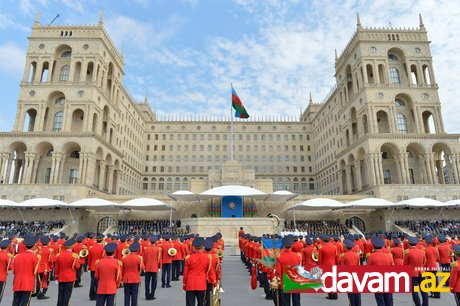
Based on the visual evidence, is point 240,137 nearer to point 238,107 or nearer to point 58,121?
point 238,107

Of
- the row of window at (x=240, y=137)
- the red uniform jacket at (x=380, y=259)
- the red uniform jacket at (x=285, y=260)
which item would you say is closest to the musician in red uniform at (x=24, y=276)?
the red uniform jacket at (x=285, y=260)

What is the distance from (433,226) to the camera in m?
34.5

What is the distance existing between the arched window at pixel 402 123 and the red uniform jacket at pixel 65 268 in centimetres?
5367

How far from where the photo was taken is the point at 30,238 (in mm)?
8555

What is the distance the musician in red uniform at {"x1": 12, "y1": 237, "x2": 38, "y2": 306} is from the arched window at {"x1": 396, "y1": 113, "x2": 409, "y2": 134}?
5477 cm

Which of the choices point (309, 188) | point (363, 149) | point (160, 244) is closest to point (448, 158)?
point (363, 149)

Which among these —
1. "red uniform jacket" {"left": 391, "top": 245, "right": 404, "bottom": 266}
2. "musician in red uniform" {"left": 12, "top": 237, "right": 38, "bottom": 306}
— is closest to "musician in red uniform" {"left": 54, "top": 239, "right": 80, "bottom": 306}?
"musician in red uniform" {"left": 12, "top": 237, "right": 38, "bottom": 306}

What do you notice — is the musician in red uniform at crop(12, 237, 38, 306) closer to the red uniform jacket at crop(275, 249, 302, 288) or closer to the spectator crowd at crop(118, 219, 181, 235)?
the red uniform jacket at crop(275, 249, 302, 288)

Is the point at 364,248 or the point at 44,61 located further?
the point at 44,61

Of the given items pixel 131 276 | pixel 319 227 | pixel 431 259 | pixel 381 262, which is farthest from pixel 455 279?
pixel 319 227

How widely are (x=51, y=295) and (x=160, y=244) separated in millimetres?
4640

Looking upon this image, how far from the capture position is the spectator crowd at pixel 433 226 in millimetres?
31516

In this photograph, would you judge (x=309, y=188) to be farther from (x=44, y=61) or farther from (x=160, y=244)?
(x=160, y=244)

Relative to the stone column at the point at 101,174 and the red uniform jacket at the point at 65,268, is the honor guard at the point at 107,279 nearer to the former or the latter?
the red uniform jacket at the point at 65,268
